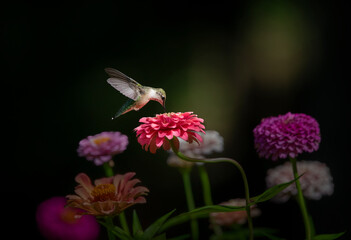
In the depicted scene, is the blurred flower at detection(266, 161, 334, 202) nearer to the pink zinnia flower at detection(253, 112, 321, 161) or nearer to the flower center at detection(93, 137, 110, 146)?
the pink zinnia flower at detection(253, 112, 321, 161)

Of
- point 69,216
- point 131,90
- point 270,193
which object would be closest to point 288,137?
point 270,193

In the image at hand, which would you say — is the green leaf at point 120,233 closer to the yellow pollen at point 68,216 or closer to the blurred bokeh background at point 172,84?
the yellow pollen at point 68,216

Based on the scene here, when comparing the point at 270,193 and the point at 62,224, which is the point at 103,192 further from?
the point at 270,193

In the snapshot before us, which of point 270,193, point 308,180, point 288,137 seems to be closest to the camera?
point 270,193

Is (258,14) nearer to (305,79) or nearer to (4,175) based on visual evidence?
(305,79)

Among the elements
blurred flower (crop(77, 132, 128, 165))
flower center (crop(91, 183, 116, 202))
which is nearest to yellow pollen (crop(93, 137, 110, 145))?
blurred flower (crop(77, 132, 128, 165))
